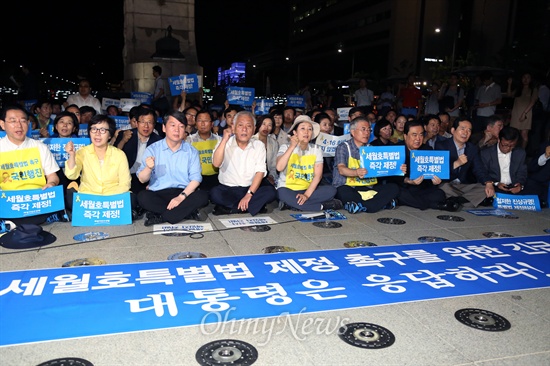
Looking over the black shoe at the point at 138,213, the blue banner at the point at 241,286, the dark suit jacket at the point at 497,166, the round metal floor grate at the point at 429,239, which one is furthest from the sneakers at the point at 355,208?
the black shoe at the point at 138,213

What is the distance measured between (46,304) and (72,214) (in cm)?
200

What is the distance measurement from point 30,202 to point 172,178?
143 centimetres

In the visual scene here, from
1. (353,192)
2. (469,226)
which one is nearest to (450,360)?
(469,226)

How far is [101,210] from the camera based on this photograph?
4598mm

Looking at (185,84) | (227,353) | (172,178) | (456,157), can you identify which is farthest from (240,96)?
(227,353)

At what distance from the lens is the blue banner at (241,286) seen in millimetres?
2611

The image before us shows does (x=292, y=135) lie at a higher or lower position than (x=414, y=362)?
higher

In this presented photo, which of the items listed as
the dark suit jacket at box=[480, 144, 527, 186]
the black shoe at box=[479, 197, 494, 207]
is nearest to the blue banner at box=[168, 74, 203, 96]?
the dark suit jacket at box=[480, 144, 527, 186]

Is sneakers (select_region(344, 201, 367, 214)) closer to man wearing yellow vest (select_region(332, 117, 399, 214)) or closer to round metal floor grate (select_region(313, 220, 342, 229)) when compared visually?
man wearing yellow vest (select_region(332, 117, 399, 214))

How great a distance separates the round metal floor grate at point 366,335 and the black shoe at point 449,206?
3516mm

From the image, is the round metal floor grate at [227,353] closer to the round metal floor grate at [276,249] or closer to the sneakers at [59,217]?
the round metal floor grate at [276,249]

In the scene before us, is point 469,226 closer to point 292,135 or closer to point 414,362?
point 292,135

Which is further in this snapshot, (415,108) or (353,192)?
(415,108)

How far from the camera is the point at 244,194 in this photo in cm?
540
